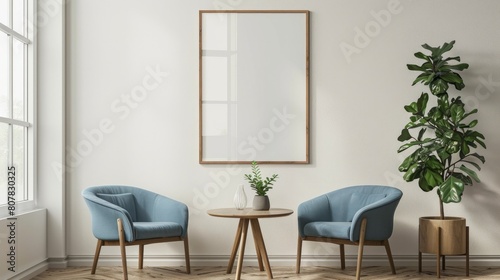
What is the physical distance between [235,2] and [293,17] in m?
0.57

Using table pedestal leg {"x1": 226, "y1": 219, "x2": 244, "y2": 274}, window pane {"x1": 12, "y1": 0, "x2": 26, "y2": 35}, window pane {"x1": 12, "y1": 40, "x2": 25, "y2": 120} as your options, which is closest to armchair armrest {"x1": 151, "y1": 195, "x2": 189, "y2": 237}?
table pedestal leg {"x1": 226, "y1": 219, "x2": 244, "y2": 274}

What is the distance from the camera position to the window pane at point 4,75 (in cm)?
509

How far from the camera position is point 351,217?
18.9 ft

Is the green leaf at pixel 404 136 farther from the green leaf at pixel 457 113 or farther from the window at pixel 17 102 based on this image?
the window at pixel 17 102

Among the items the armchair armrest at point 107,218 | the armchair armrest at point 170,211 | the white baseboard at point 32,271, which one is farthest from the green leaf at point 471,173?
the white baseboard at point 32,271

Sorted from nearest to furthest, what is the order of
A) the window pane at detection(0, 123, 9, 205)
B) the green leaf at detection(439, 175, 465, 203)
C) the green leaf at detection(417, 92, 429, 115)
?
1. the window pane at detection(0, 123, 9, 205)
2. the green leaf at detection(439, 175, 465, 203)
3. the green leaf at detection(417, 92, 429, 115)

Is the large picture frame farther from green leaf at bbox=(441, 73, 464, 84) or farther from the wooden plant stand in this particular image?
the wooden plant stand

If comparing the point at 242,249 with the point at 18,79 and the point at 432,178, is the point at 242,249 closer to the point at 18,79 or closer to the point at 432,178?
the point at 432,178

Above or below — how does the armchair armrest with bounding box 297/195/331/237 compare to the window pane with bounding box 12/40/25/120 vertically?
below

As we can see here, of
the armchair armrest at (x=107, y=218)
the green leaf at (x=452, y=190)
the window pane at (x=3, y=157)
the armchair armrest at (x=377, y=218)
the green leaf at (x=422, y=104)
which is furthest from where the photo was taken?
the green leaf at (x=422, y=104)

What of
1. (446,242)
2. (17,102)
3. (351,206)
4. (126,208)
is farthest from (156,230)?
(446,242)

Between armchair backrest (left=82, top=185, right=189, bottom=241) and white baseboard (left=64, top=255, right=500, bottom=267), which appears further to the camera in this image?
white baseboard (left=64, top=255, right=500, bottom=267)

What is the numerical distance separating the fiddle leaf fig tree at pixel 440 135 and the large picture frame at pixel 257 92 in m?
1.02

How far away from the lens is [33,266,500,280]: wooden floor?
546 centimetres
